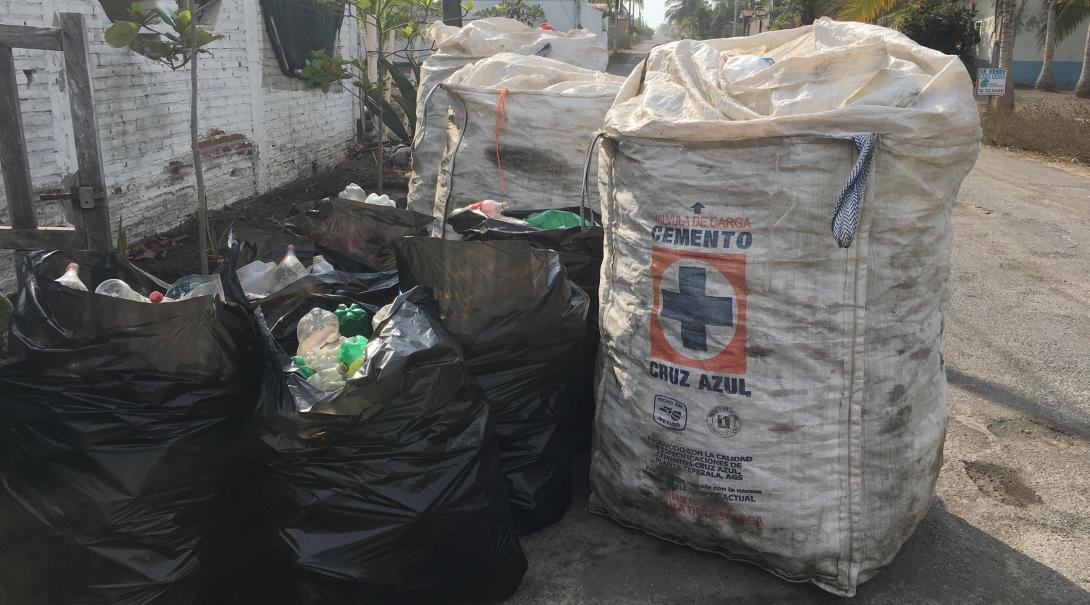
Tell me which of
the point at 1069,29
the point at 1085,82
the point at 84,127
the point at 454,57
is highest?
the point at 1069,29

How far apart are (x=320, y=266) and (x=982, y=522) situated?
2276 millimetres

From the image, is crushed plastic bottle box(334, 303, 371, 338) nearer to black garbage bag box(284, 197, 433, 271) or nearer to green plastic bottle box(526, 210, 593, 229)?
black garbage bag box(284, 197, 433, 271)

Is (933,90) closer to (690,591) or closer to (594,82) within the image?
(690,591)

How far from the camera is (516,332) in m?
2.46

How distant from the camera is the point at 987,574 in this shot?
2.35 metres

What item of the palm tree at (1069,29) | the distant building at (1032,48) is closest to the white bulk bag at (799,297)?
the palm tree at (1069,29)

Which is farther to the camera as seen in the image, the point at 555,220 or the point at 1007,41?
the point at 1007,41

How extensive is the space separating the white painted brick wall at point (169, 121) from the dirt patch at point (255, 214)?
98 mm

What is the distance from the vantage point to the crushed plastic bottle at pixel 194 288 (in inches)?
93.0

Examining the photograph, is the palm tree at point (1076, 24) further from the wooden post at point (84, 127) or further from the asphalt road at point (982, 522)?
the wooden post at point (84, 127)

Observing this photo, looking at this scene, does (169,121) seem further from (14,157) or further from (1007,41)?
(1007,41)

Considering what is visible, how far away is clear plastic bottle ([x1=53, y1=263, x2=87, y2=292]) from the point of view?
2.15 m

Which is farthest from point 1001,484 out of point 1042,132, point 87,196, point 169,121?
point 1042,132

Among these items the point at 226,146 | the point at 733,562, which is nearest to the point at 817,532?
the point at 733,562
